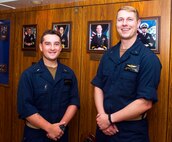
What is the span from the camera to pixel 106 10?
6.57 feet

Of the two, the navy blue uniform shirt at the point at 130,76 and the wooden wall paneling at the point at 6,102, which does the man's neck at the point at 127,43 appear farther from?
the wooden wall paneling at the point at 6,102

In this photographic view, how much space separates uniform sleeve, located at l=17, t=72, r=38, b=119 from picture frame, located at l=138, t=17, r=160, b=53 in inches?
37.1

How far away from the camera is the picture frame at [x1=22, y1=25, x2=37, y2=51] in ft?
7.90

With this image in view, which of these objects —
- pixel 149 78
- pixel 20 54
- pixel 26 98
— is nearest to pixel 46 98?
pixel 26 98

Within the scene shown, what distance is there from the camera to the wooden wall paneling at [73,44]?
216 cm

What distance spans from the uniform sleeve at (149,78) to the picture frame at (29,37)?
1.28 metres

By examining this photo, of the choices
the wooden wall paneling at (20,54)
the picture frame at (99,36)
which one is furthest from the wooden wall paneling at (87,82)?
the wooden wall paneling at (20,54)

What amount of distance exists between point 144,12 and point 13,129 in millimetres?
1860

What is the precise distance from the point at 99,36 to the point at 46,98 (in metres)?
0.70

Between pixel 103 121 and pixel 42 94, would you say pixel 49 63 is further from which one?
pixel 103 121

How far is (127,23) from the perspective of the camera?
5.24 ft

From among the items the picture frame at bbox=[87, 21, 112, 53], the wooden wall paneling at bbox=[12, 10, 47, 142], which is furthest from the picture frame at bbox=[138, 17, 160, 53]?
the wooden wall paneling at bbox=[12, 10, 47, 142]

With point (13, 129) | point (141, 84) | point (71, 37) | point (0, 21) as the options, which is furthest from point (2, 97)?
point (141, 84)

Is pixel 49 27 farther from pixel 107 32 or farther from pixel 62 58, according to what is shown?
pixel 107 32
